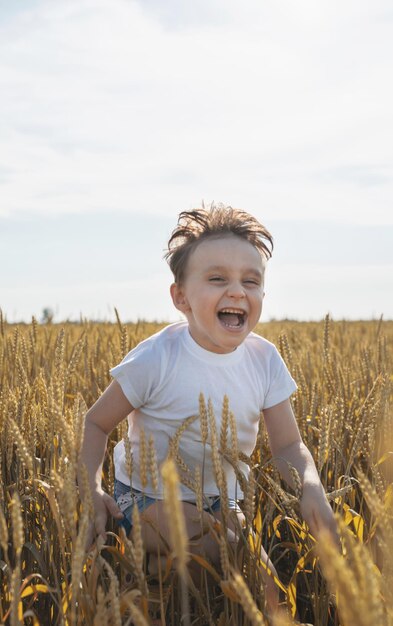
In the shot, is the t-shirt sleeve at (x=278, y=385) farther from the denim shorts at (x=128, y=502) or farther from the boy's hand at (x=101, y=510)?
the boy's hand at (x=101, y=510)

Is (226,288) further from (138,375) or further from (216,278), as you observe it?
(138,375)

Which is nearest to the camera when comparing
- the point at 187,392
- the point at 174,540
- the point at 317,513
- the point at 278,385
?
the point at 174,540

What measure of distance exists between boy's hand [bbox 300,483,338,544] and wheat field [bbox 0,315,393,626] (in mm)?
19

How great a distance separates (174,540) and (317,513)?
789 millimetres

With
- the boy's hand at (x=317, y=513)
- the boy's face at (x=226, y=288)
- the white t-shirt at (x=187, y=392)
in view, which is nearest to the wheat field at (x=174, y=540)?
the boy's hand at (x=317, y=513)

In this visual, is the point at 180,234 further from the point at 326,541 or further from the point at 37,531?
the point at 326,541

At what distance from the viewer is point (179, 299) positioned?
1763 millimetres

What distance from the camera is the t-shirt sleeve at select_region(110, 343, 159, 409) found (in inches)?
63.5

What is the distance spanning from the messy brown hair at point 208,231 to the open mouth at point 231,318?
0.17m

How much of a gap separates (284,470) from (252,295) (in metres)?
0.40

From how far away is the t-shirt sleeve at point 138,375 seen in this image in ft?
5.29

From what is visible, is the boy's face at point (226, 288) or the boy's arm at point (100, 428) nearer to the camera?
the boy's arm at point (100, 428)

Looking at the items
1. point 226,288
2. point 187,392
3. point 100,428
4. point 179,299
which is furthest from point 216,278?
point 100,428

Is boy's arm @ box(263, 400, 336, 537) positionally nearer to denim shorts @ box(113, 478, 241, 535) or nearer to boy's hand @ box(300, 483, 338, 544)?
boy's hand @ box(300, 483, 338, 544)
